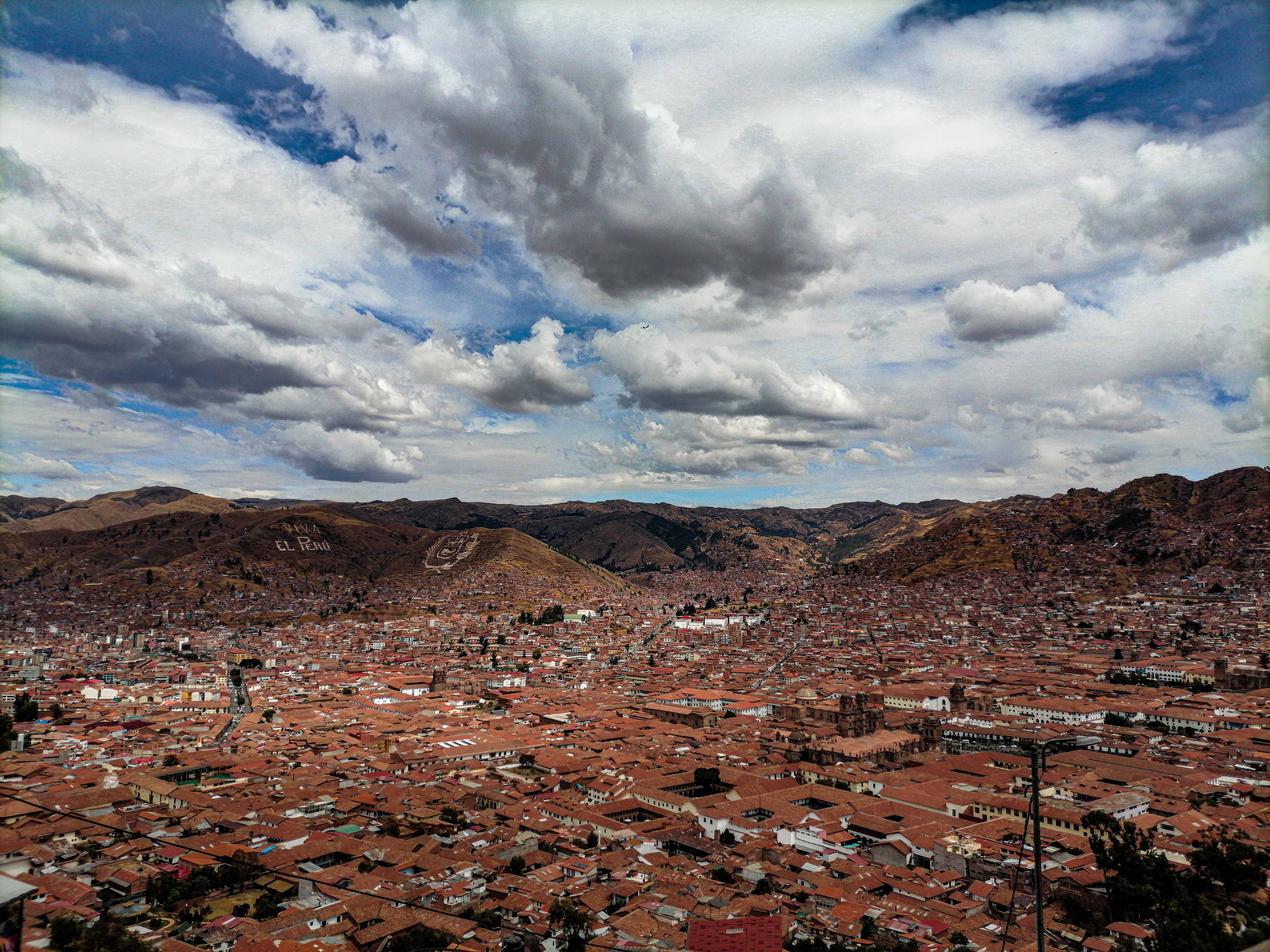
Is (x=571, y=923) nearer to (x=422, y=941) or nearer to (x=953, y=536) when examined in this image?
(x=422, y=941)

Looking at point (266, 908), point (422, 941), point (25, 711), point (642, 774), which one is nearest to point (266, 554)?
point (25, 711)

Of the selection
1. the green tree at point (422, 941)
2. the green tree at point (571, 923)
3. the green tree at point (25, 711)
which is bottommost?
the green tree at point (25, 711)

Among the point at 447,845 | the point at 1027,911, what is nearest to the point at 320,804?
the point at 447,845

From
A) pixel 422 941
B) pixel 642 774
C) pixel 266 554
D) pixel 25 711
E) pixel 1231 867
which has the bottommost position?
pixel 25 711

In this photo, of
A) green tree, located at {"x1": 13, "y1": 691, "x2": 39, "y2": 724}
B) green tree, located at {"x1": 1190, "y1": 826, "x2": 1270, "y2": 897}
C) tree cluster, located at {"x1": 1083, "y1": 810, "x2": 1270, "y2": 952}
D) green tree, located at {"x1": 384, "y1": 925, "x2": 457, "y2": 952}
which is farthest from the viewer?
green tree, located at {"x1": 13, "y1": 691, "x2": 39, "y2": 724}

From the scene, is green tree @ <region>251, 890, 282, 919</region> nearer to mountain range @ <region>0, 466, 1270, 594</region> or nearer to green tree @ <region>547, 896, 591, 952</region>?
green tree @ <region>547, 896, 591, 952</region>

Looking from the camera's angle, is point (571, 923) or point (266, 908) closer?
point (571, 923)

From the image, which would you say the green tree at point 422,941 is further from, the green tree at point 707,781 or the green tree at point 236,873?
the green tree at point 707,781

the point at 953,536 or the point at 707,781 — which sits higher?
the point at 953,536

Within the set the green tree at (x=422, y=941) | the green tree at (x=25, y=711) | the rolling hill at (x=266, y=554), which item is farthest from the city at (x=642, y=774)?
the rolling hill at (x=266, y=554)

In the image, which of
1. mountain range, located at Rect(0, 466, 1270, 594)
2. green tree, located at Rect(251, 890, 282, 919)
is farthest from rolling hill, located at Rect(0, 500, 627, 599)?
green tree, located at Rect(251, 890, 282, 919)

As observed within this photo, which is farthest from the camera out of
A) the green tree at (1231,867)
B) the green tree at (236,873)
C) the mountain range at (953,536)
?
the mountain range at (953,536)
